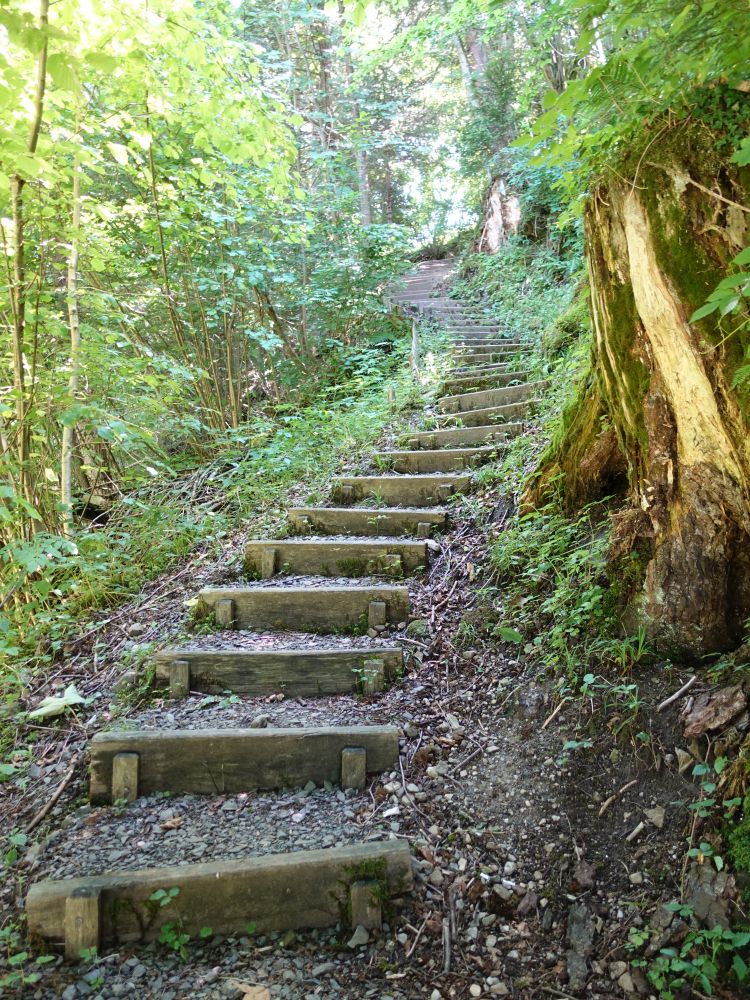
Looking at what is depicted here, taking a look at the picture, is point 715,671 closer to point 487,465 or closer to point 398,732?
point 398,732

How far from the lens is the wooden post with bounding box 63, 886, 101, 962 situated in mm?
1973

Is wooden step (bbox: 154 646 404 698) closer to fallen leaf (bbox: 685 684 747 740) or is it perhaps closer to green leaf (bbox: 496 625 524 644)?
green leaf (bbox: 496 625 524 644)

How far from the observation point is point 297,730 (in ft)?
8.47

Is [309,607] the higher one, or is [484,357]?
[484,357]

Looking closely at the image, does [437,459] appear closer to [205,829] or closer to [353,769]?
[353,769]

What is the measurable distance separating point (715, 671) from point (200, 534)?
3.57 meters

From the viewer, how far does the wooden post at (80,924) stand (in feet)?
6.47

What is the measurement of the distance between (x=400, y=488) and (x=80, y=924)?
338 cm

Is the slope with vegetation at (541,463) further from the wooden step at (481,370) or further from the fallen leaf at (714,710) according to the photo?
the wooden step at (481,370)

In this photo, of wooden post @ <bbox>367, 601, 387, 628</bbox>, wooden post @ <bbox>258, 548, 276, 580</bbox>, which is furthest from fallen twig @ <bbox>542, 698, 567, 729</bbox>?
wooden post @ <bbox>258, 548, 276, 580</bbox>

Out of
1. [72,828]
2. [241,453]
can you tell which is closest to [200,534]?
[241,453]

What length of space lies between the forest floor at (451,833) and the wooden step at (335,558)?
0.87 metres

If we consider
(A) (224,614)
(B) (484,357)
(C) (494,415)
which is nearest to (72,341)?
(A) (224,614)

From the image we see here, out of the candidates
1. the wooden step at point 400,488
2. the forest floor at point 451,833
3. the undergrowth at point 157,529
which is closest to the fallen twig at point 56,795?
the forest floor at point 451,833
